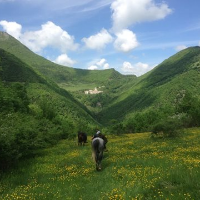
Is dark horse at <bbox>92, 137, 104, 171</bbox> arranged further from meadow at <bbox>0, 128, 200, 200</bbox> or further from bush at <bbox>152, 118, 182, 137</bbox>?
bush at <bbox>152, 118, 182, 137</bbox>

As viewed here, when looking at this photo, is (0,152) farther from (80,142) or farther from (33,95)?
(33,95)

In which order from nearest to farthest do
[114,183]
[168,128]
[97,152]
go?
[114,183], [97,152], [168,128]

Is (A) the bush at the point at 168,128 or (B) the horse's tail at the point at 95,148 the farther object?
(A) the bush at the point at 168,128

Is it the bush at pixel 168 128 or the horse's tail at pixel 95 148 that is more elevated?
the horse's tail at pixel 95 148

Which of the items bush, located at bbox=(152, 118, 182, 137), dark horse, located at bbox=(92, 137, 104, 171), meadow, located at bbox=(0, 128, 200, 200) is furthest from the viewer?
bush, located at bbox=(152, 118, 182, 137)

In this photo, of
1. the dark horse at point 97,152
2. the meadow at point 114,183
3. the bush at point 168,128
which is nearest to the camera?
the meadow at point 114,183

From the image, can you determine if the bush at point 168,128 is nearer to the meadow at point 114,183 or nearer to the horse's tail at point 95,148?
the meadow at point 114,183

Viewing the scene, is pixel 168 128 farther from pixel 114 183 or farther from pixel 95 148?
pixel 114 183

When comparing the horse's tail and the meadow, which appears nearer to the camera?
the meadow

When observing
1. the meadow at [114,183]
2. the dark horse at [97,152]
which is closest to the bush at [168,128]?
the meadow at [114,183]

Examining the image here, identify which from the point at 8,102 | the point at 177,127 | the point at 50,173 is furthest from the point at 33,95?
the point at 50,173

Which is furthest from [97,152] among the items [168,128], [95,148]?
[168,128]

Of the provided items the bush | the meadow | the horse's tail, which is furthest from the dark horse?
the bush

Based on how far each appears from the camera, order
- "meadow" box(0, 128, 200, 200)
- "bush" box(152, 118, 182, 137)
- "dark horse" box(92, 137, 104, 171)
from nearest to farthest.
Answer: "meadow" box(0, 128, 200, 200) → "dark horse" box(92, 137, 104, 171) → "bush" box(152, 118, 182, 137)
